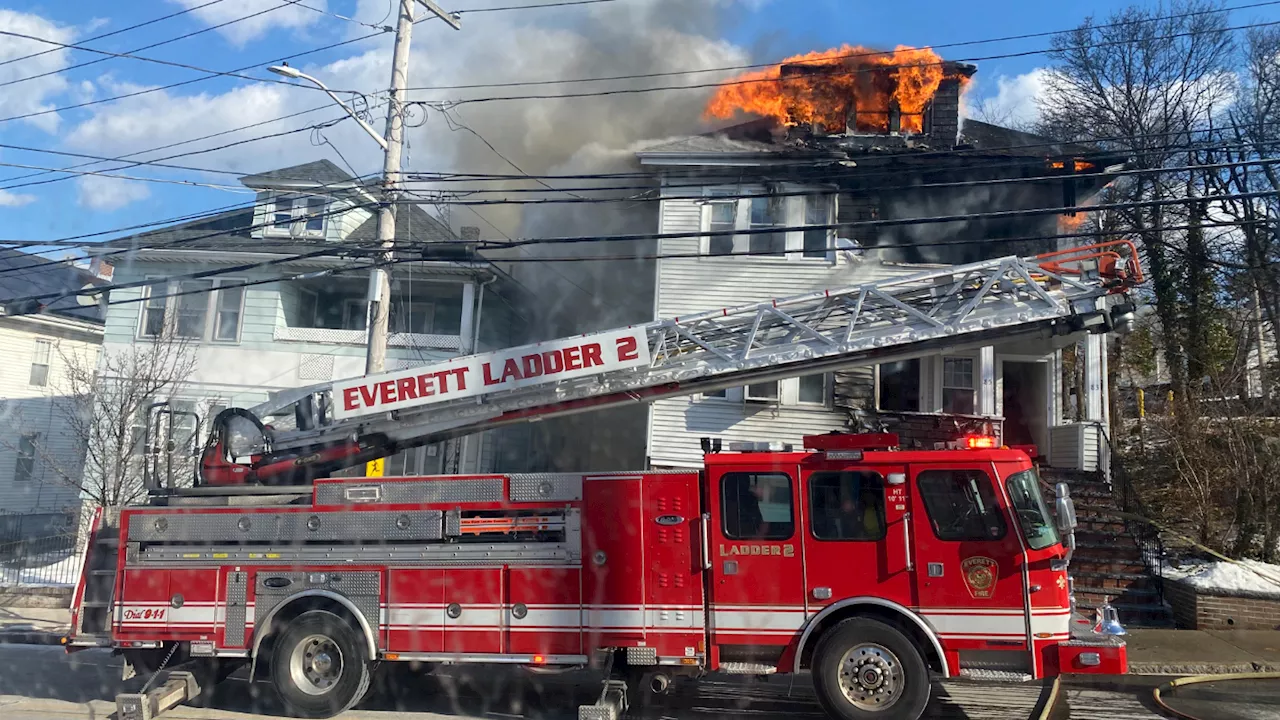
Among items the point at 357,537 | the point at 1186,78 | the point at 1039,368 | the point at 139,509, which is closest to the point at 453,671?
the point at 357,537

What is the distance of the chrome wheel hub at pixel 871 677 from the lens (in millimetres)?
6477

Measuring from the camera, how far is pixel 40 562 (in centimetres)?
1551

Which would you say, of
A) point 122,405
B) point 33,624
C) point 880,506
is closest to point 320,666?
point 880,506

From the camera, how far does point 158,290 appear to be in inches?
727

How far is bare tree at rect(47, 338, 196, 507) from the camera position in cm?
1364

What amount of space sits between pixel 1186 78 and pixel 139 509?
2485cm

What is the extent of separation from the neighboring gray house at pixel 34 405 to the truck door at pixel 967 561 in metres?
18.8

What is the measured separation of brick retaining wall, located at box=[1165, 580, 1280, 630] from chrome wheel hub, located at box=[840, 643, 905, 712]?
20.6 ft

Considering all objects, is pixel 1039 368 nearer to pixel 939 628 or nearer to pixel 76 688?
pixel 939 628

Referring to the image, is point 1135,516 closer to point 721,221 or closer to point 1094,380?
point 1094,380

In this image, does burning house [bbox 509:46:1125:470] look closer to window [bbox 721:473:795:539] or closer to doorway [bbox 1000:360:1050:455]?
doorway [bbox 1000:360:1050:455]

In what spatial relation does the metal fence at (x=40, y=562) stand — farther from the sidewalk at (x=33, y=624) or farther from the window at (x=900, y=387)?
the window at (x=900, y=387)

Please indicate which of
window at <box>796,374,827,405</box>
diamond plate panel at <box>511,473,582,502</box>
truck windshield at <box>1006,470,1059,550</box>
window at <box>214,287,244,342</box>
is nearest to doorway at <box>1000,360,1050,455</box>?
window at <box>796,374,827,405</box>

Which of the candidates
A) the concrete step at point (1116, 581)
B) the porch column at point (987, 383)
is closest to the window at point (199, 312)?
the porch column at point (987, 383)
